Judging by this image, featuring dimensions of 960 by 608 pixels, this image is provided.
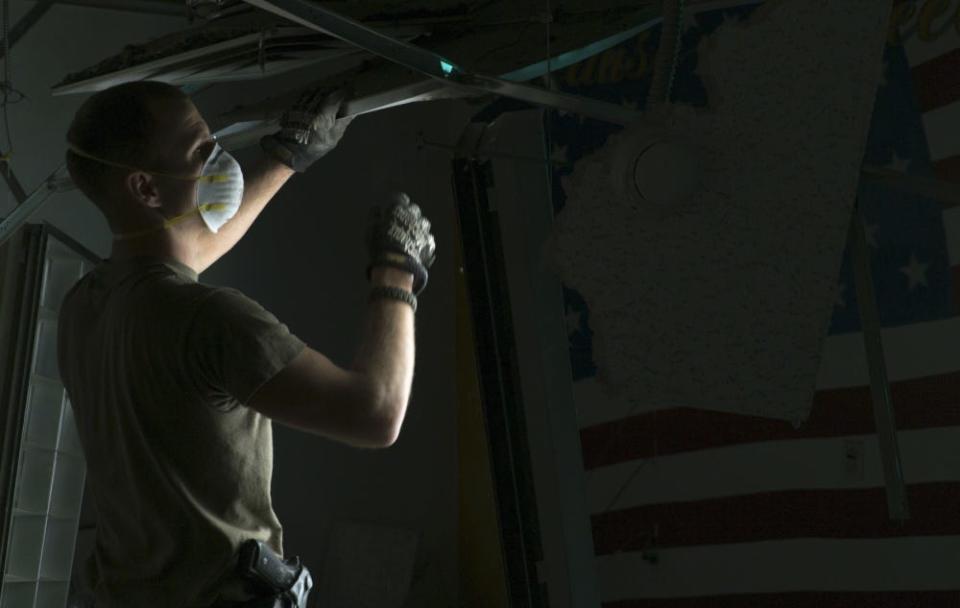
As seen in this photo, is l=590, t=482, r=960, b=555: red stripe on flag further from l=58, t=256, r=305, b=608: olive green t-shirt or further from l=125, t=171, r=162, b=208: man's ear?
l=125, t=171, r=162, b=208: man's ear

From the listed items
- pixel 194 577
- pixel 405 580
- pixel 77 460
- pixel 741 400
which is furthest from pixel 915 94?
pixel 77 460

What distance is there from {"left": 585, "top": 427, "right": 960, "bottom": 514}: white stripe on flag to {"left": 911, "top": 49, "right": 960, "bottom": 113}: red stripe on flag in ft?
1.66

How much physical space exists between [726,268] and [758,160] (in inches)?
3.8

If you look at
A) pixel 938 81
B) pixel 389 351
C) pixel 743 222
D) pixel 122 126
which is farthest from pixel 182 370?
pixel 938 81

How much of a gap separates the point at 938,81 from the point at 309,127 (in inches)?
39.8

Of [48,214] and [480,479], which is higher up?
[48,214]

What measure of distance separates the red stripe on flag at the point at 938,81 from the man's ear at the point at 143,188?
3.92 feet

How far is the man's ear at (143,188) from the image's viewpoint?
126 centimetres

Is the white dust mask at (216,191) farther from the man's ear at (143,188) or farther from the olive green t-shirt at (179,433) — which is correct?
the olive green t-shirt at (179,433)

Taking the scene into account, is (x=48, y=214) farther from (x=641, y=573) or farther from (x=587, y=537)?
(x=587, y=537)

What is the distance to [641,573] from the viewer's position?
2.15 metres

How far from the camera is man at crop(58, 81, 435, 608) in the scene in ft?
3.58

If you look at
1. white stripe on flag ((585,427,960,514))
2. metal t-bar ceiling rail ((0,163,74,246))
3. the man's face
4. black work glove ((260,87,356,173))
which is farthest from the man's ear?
white stripe on flag ((585,427,960,514))

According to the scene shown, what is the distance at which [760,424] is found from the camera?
2.02m
